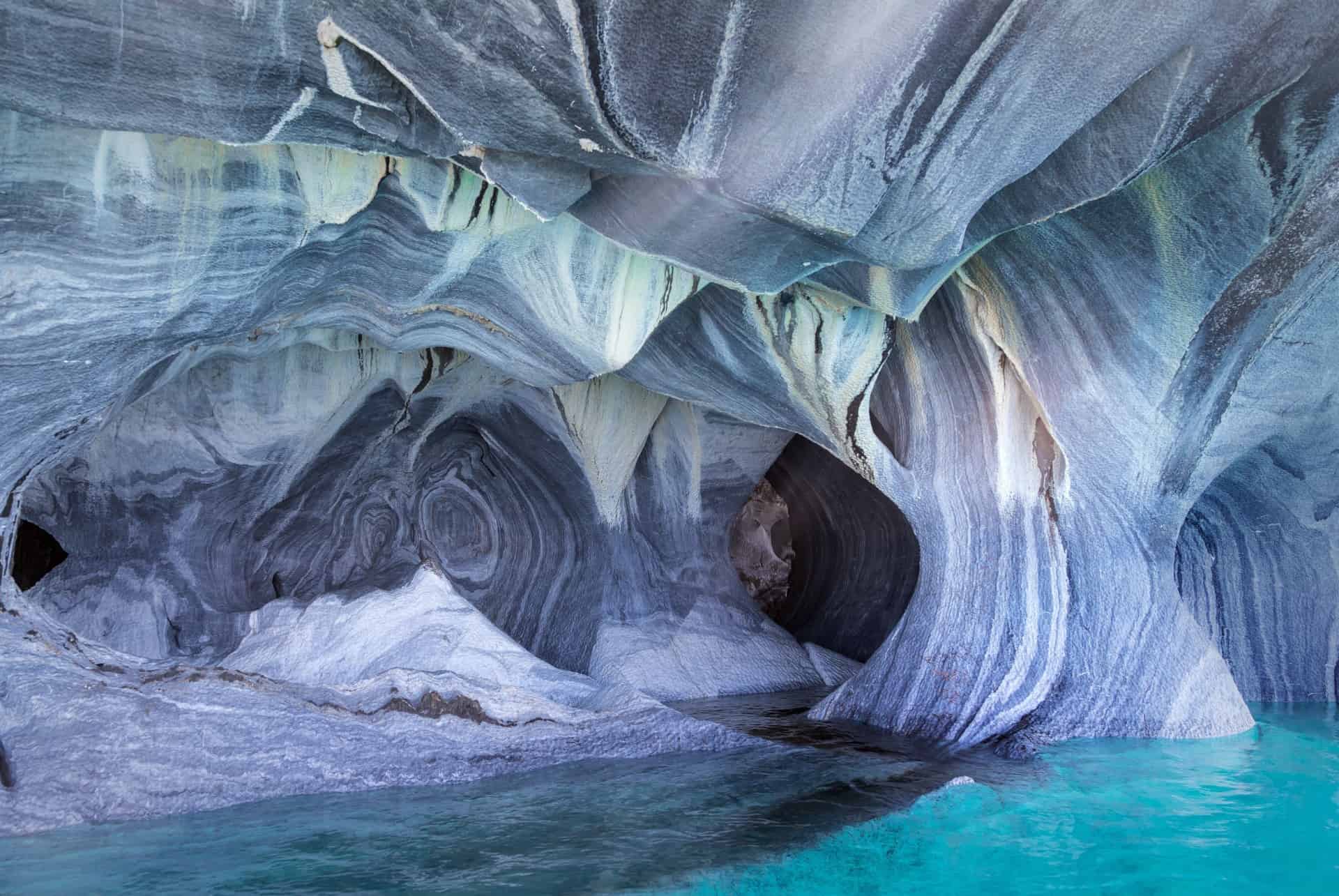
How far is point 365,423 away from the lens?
678 centimetres

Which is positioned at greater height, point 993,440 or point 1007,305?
point 1007,305

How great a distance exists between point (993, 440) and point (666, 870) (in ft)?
10.1

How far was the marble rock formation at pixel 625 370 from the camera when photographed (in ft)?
9.77

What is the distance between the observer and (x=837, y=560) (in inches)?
346

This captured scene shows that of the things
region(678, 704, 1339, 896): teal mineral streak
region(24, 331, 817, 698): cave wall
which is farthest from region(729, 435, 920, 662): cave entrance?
region(678, 704, 1339, 896): teal mineral streak

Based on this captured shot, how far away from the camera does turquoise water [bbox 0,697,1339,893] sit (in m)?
2.89

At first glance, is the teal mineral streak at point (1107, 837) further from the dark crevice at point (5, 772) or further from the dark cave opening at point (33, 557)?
the dark cave opening at point (33, 557)

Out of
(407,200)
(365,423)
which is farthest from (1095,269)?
(365,423)

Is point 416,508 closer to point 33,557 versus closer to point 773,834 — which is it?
point 33,557

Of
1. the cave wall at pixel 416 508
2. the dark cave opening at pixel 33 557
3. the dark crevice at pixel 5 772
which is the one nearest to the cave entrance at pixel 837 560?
the cave wall at pixel 416 508

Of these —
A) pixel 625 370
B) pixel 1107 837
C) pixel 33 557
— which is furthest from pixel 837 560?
pixel 33 557

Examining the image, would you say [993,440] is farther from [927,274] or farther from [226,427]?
[226,427]

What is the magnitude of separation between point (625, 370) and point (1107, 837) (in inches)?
132

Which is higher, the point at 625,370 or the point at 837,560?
the point at 625,370
